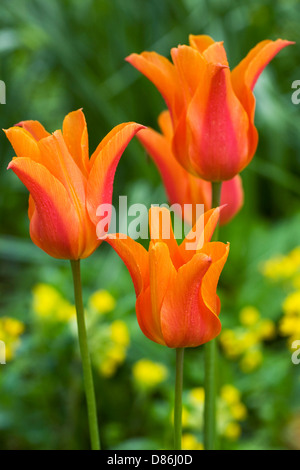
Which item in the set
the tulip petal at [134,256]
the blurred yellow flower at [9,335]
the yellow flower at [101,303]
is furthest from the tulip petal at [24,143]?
the yellow flower at [101,303]

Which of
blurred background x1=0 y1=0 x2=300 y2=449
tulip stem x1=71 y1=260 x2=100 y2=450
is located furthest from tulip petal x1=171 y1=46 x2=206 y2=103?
blurred background x1=0 y1=0 x2=300 y2=449

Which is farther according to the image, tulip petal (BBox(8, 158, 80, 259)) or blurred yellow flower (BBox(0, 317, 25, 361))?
blurred yellow flower (BBox(0, 317, 25, 361))

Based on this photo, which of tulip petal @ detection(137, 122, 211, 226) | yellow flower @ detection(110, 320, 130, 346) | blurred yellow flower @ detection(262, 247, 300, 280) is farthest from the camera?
blurred yellow flower @ detection(262, 247, 300, 280)

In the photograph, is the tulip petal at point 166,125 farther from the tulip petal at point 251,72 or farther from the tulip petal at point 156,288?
the tulip petal at point 156,288

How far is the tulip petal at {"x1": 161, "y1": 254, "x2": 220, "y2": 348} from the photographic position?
1.66 feet

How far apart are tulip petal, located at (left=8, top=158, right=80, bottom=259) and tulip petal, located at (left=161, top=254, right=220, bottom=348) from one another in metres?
0.09

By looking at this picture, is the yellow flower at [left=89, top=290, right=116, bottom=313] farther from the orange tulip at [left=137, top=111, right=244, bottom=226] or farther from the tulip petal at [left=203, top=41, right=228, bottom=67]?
the tulip petal at [left=203, top=41, right=228, bottom=67]

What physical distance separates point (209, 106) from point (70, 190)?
164 mm

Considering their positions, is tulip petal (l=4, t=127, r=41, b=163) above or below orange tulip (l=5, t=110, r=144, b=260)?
above

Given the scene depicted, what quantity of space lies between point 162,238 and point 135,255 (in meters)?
0.03

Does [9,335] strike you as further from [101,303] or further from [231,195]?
[231,195]

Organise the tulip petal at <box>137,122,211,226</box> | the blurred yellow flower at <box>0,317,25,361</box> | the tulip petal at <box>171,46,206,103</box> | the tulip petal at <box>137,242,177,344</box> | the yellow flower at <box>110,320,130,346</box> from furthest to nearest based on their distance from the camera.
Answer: the yellow flower at <box>110,320,130,346</box> < the blurred yellow flower at <box>0,317,25,361</box> < the tulip petal at <box>137,122,211,226</box> < the tulip petal at <box>171,46,206,103</box> < the tulip petal at <box>137,242,177,344</box>

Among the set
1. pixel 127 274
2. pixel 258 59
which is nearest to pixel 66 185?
pixel 258 59

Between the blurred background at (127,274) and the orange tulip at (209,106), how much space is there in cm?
56
